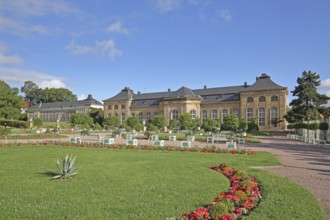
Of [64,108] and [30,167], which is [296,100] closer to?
[30,167]

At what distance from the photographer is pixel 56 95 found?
3420 inches

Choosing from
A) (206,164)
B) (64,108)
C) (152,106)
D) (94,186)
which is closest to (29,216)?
(94,186)

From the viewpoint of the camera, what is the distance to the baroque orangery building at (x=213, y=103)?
47.8m

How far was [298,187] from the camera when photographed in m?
6.91

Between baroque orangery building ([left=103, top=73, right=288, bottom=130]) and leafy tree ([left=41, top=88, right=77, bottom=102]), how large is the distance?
28543mm

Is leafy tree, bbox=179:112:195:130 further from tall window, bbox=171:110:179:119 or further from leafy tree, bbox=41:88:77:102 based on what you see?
leafy tree, bbox=41:88:77:102

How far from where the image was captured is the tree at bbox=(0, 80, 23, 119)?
54.5 metres

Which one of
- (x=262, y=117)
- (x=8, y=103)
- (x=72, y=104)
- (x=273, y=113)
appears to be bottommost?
(x=262, y=117)

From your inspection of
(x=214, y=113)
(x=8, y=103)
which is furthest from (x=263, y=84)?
(x=8, y=103)

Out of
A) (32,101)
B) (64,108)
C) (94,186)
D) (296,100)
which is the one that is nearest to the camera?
(94,186)

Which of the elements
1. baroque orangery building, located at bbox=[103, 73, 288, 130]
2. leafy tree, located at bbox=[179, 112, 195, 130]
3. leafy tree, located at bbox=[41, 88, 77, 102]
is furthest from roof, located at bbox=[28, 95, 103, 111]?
leafy tree, located at bbox=[179, 112, 195, 130]

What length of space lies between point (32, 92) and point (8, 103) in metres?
37.4

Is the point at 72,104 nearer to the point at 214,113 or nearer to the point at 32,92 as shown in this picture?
the point at 32,92

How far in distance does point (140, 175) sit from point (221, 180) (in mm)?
2273
